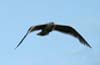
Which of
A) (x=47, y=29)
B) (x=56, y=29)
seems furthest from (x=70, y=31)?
(x=47, y=29)

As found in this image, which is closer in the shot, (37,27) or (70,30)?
(37,27)

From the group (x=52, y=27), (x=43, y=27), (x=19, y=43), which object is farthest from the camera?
(x=43, y=27)

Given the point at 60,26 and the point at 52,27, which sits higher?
the point at 52,27

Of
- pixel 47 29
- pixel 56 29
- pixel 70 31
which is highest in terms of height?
pixel 47 29

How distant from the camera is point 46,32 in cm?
1756

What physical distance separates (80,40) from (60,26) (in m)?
1.92

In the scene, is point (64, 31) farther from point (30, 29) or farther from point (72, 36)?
point (30, 29)

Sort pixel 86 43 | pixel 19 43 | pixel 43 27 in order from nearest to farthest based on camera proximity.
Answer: pixel 19 43 < pixel 43 27 < pixel 86 43

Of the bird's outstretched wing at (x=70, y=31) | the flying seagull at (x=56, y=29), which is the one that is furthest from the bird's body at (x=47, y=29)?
the bird's outstretched wing at (x=70, y=31)

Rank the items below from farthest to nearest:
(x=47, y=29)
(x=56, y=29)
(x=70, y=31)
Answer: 1. (x=70, y=31)
2. (x=56, y=29)
3. (x=47, y=29)

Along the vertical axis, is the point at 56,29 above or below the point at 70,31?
above

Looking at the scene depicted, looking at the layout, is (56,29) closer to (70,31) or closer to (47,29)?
(70,31)

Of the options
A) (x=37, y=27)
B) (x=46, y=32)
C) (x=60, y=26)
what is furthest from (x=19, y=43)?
(x=60, y=26)

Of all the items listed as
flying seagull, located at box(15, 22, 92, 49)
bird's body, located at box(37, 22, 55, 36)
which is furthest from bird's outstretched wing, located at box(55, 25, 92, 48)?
bird's body, located at box(37, 22, 55, 36)
